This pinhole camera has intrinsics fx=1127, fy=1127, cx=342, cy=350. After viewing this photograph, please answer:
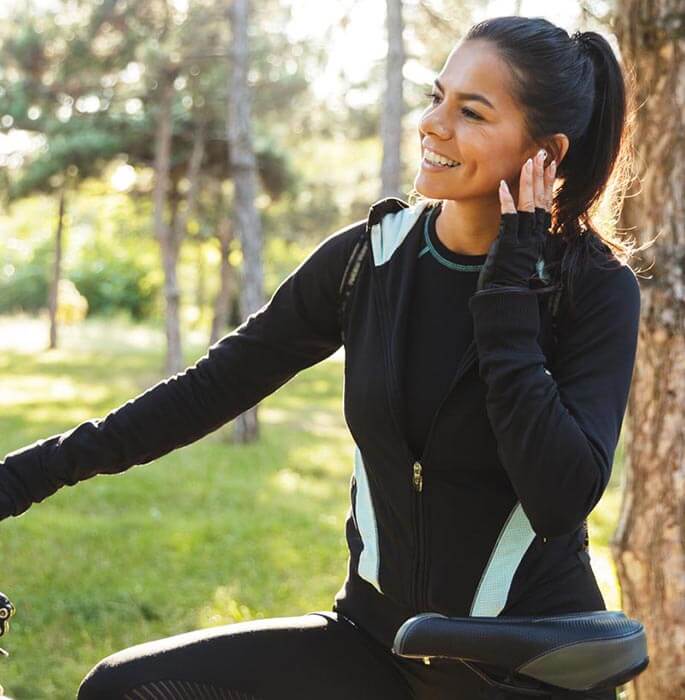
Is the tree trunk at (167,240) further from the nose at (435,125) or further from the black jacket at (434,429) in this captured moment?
the nose at (435,125)

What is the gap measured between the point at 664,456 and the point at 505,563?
5.86 feet

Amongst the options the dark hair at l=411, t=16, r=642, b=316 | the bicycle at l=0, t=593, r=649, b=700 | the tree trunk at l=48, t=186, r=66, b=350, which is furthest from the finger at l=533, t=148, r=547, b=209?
the tree trunk at l=48, t=186, r=66, b=350

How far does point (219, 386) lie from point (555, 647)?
0.87m

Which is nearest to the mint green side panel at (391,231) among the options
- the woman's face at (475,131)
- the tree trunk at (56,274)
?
the woman's face at (475,131)

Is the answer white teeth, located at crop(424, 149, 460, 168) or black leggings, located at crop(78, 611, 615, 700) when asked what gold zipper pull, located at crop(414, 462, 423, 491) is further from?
white teeth, located at crop(424, 149, 460, 168)

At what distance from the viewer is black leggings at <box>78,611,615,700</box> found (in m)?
1.98

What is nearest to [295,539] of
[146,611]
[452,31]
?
[146,611]

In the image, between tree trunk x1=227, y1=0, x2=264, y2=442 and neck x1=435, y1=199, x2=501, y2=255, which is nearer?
neck x1=435, y1=199, x2=501, y2=255

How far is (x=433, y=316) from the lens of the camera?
2193 mm

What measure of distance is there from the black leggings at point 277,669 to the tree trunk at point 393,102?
11392 mm

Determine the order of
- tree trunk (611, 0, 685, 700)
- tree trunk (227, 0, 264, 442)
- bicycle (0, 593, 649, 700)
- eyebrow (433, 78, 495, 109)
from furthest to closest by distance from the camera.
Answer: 1. tree trunk (227, 0, 264, 442)
2. tree trunk (611, 0, 685, 700)
3. eyebrow (433, 78, 495, 109)
4. bicycle (0, 593, 649, 700)

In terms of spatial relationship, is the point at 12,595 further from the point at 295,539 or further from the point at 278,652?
the point at 278,652

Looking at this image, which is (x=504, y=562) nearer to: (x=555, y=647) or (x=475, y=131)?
(x=555, y=647)

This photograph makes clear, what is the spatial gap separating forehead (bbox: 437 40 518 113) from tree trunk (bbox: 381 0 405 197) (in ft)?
36.7
